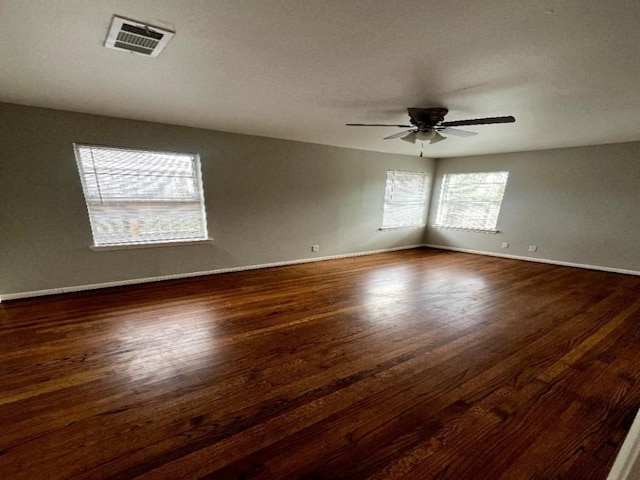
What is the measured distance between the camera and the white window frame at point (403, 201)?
5.97 metres

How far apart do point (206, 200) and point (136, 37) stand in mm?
2448

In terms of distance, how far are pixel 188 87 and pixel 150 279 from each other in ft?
8.90

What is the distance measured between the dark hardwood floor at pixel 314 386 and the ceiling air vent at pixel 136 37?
221 cm

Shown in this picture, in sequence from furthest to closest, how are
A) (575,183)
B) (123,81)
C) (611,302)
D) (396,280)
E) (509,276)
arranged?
(575,183) → (509,276) → (396,280) → (611,302) → (123,81)

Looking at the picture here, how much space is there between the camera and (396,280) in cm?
398

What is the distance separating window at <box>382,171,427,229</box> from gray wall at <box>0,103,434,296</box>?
0.23 metres

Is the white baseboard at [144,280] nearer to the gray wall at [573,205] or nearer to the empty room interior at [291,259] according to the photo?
the empty room interior at [291,259]

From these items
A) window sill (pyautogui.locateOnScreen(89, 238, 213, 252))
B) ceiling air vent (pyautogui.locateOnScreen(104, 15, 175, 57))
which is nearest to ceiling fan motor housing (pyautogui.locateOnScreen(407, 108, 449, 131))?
ceiling air vent (pyautogui.locateOnScreen(104, 15, 175, 57))

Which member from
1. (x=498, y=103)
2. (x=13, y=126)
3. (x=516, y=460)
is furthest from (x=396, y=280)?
(x=13, y=126)

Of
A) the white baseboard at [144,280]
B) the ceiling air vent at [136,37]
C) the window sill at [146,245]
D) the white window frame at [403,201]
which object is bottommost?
the white baseboard at [144,280]

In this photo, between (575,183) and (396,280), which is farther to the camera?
(575,183)

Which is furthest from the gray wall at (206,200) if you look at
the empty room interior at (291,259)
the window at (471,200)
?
the window at (471,200)

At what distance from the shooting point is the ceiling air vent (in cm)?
148

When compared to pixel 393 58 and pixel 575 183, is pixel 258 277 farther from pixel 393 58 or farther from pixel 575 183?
pixel 575 183
